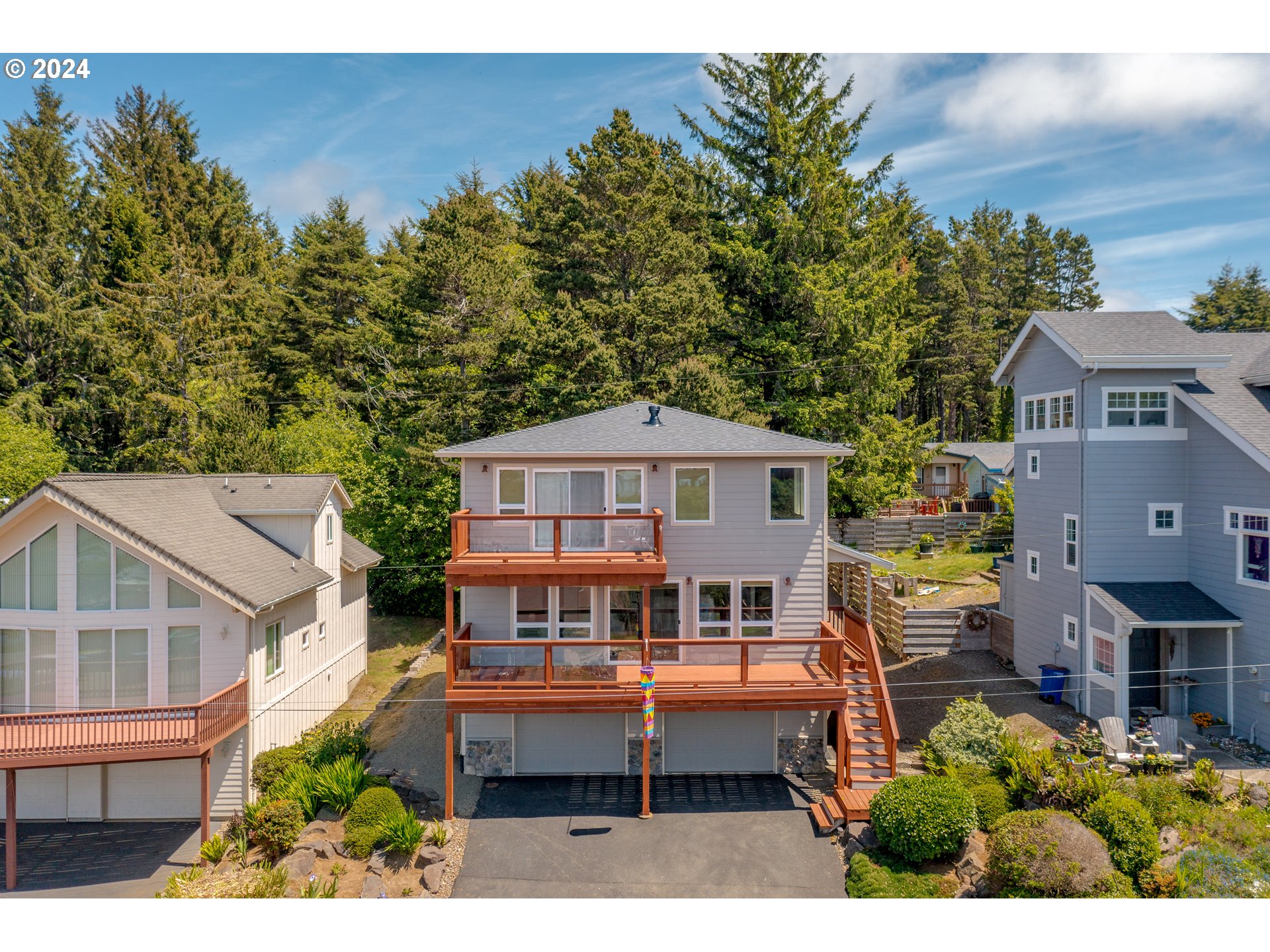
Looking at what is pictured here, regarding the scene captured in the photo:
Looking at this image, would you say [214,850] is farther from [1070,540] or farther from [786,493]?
[1070,540]

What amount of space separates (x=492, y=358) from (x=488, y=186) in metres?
20.5

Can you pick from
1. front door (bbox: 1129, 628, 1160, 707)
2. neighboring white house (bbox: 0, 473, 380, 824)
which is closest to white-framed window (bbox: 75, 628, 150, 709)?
neighboring white house (bbox: 0, 473, 380, 824)

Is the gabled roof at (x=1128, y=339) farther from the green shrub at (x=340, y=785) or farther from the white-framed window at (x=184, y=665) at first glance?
the white-framed window at (x=184, y=665)

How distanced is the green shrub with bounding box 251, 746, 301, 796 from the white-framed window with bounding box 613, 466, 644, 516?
850cm

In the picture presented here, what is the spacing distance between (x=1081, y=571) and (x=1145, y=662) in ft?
8.70

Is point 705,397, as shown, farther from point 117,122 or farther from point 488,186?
point 117,122

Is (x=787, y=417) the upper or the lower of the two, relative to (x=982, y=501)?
upper

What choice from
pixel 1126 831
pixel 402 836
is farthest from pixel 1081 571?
pixel 402 836

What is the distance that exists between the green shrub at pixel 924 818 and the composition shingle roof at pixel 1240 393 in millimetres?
9970

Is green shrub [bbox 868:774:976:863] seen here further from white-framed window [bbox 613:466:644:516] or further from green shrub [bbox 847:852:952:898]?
white-framed window [bbox 613:466:644:516]

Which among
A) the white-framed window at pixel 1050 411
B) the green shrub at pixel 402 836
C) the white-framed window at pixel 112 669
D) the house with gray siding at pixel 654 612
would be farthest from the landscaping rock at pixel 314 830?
the white-framed window at pixel 1050 411

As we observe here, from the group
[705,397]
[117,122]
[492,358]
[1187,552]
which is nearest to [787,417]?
[705,397]

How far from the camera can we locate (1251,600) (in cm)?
1486

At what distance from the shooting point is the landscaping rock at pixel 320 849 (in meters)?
12.0
